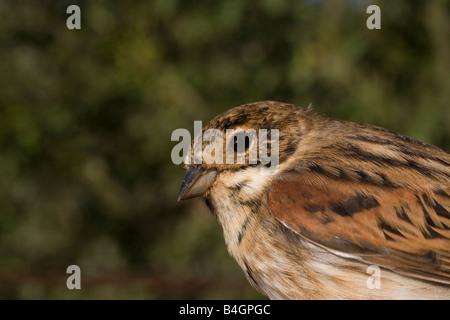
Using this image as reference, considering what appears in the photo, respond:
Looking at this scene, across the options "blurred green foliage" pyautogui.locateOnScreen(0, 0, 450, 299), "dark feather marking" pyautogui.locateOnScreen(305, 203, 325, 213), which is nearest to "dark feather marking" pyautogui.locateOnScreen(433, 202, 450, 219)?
"dark feather marking" pyautogui.locateOnScreen(305, 203, 325, 213)

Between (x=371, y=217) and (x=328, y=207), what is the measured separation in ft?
0.47

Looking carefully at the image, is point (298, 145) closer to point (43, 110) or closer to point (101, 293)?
point (101, 293)

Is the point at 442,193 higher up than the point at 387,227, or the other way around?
the point at 442,193

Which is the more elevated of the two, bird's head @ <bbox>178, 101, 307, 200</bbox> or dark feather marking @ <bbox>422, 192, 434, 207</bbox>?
bird's head @ <bbox>178, 101, 307, 200</bbox>

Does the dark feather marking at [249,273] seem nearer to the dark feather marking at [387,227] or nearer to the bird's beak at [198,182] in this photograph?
the bird's beak at [198,182]


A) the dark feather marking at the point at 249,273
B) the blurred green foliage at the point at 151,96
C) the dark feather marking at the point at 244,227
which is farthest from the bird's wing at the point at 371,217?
the blurred green foliage at the point at 151,96

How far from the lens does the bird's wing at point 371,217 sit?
209cm

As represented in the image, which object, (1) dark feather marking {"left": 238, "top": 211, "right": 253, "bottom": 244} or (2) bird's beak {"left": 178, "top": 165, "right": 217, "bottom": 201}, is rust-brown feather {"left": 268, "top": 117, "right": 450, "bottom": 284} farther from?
(2) bird's beak {"left": 178, "top": 165, "right": 217, "bottom": 201}

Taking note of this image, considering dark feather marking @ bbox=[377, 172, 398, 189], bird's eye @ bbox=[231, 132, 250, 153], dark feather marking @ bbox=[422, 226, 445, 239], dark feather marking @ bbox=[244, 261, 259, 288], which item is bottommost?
dark feather marking @ bbox=[244, 261, 259, 288]

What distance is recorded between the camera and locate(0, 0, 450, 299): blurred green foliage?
502cm

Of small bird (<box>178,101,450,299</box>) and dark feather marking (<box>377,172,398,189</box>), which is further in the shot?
dark feather marking (<box>377,172,398,189</box>)

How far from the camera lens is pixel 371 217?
2154 mm

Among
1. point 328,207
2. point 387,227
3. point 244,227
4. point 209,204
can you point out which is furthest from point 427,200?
point 209,204

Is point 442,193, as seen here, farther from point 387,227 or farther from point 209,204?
point 209,204
